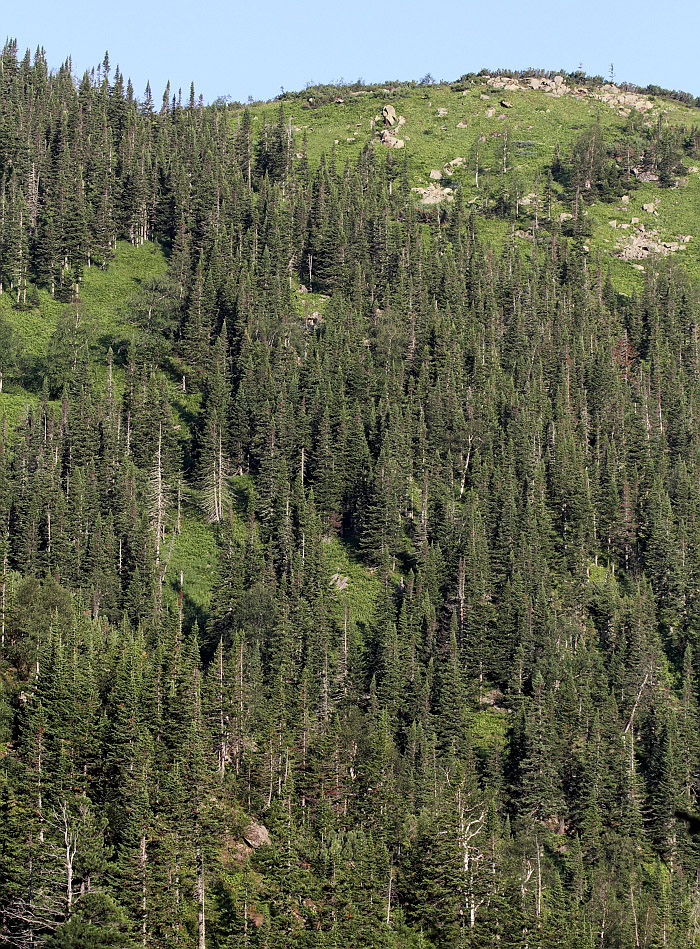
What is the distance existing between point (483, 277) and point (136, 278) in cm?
6162

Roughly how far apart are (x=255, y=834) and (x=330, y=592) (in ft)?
150

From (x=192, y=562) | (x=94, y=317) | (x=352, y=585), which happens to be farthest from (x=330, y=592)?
(x=94, y=317)

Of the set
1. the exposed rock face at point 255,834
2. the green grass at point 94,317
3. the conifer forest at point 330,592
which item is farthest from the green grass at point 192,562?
the exposed rock face at point 255,834

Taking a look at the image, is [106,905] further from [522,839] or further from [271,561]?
[271,561]

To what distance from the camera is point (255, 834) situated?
86.1 metres

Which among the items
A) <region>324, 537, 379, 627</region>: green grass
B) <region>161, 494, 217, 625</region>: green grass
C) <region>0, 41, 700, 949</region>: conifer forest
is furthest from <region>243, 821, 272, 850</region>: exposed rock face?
<region>324, 537, 379, 627</region>: green grass

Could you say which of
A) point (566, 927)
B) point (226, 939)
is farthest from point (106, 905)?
point (566, 927)

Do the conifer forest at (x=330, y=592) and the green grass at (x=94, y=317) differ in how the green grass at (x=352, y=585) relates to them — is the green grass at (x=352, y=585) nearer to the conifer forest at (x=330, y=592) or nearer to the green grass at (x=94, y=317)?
the conifer forest at (x=330, y=592)

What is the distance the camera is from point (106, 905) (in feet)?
191

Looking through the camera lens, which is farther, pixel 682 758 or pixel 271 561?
pixel 271 561

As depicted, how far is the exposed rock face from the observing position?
84375 mm

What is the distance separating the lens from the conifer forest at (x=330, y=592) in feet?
237

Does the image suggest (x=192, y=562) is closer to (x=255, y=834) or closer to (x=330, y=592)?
(x=330, y=592)

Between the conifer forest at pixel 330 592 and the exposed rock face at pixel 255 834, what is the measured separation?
26cm
